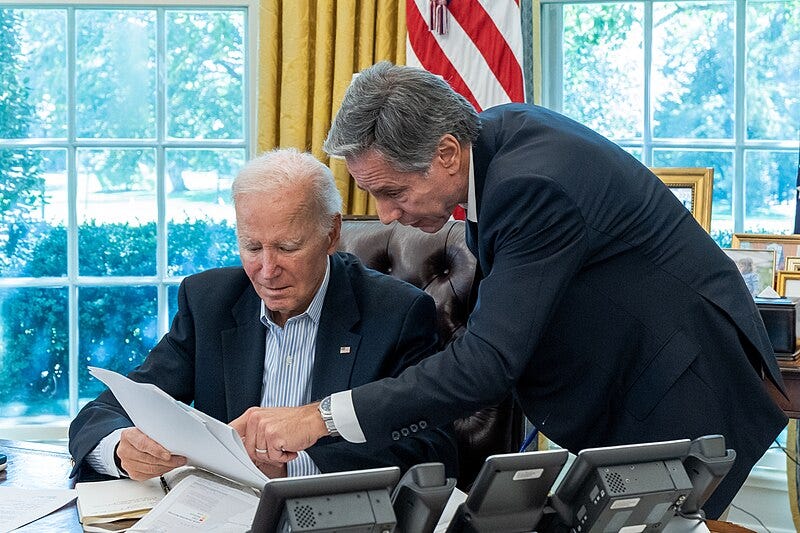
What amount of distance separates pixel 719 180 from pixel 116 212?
210 cm

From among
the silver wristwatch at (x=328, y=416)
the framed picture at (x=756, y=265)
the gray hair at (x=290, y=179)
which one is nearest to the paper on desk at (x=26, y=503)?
the silver wristwatch at (x=328, y=416)

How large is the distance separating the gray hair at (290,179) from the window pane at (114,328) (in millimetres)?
1780

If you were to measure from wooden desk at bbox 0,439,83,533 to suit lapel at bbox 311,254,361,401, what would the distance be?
501 mm

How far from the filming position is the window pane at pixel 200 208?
362 cm

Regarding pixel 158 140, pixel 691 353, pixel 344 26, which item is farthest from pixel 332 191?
pixel 158 140

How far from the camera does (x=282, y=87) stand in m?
3.34

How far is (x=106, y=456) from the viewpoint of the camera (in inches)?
69.9

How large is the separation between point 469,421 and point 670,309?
541 millimetres

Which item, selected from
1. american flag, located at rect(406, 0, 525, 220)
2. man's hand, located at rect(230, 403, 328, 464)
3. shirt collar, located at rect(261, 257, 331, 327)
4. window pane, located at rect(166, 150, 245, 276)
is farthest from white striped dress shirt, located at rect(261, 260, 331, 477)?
window pane, located at rect(166, 150, 245, 276)

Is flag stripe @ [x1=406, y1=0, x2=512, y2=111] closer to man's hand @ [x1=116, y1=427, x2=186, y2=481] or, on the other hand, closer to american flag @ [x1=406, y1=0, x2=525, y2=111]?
american flag @ [x1=406, y1=0, x2=525, y2=111]

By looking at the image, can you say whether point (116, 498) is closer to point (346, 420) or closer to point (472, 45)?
point (346, 420)

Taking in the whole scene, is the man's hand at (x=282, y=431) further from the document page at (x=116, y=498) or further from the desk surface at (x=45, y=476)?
the desk surface at (x=45, y=476)

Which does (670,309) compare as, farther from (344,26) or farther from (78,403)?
(78,403)

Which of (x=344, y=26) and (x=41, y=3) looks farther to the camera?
(x=41, y=3)
